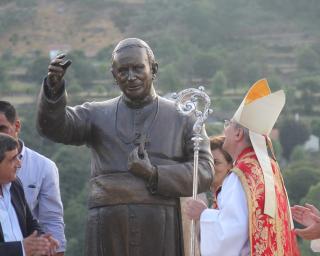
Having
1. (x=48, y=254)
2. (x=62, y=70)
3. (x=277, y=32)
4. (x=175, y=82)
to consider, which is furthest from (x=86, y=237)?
(x=277, y=32)

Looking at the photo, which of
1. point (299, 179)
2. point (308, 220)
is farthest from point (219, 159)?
point (299, 179)

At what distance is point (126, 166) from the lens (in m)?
7.14

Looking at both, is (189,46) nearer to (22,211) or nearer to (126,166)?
(126,166)

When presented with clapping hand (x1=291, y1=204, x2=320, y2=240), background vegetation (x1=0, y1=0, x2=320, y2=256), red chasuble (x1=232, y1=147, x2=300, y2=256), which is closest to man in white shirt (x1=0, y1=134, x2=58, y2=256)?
red chasuble (x1=232, y1=147, x2=300, y2=256)

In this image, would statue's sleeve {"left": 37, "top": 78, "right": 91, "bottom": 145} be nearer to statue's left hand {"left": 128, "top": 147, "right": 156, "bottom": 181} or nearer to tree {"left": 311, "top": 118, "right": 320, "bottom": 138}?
statue's left hand {"left": 128, "top": 147, "right": 156, "bottom": 181}

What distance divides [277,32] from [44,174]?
105 meters

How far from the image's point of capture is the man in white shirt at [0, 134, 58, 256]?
6.73m

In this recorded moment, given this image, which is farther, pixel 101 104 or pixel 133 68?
pixel 101 104

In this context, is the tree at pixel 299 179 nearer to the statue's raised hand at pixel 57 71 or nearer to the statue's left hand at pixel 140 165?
the statue's left hand at pixel 140 165

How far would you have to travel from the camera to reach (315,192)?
1964 inches

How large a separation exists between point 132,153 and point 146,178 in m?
0.17

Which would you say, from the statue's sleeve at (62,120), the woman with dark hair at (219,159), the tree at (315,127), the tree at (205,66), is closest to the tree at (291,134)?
the tree at (315,127)

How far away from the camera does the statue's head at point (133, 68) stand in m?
7.17

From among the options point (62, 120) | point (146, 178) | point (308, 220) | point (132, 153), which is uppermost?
point (62, 120)
